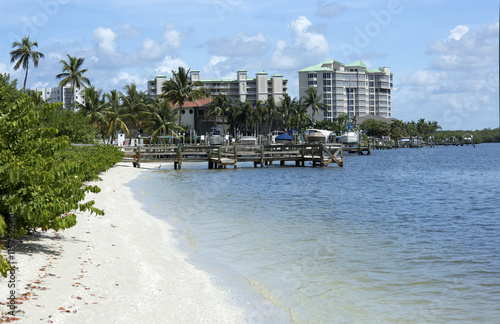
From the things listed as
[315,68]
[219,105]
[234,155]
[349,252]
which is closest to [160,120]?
[219,105]

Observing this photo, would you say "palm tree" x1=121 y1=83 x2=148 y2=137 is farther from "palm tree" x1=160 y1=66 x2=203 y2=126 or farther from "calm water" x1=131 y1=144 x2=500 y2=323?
"calm water" x1=131 y1=144 x2=500 y2=323

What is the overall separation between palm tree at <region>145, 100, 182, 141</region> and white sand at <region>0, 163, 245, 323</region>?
7855 cm

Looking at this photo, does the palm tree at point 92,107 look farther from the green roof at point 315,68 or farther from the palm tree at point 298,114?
the green roof at point 315,68

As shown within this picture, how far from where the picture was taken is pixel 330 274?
438 inches

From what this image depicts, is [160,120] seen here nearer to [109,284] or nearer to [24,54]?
[24,54]

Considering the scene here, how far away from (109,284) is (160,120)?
271ft

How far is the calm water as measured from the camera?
905 centimetres

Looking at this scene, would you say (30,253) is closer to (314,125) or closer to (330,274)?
(330,274)

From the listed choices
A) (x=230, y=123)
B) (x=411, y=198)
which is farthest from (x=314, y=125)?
(x=411, y=198)

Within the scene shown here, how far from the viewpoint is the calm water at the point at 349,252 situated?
905 cm

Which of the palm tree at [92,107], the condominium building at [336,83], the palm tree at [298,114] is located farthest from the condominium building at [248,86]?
the palm tree at [92,107]

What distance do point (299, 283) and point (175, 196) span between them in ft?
56.8

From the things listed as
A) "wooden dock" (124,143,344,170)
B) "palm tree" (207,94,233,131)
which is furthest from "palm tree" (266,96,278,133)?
"wooden dock" (124,143,344,170)

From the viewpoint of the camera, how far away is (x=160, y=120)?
3548 inches
